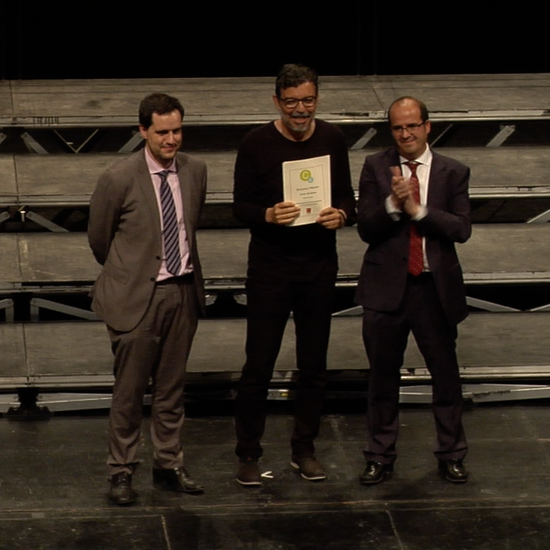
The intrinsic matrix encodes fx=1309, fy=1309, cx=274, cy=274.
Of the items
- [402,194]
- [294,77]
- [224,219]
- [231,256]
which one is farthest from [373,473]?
[224,219]

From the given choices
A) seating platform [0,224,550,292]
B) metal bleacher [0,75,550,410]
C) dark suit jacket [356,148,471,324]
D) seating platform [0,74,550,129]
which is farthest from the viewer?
seating platform [0,74,550,129]

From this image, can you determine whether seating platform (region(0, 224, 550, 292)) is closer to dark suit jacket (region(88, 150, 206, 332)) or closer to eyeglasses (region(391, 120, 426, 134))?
dark suit jacket (region(88, 150, 206, 332))

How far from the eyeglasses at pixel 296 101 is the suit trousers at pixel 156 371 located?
32.9 inches

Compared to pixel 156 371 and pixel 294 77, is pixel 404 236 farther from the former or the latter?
pixel 156 371

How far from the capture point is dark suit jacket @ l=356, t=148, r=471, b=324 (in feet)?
17.5

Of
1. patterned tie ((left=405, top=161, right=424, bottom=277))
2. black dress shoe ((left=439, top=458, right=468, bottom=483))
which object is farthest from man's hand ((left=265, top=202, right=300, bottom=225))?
black dress shoe ((left=439, top=458, right=468, bottom=483))

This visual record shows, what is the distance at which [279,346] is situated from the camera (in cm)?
549

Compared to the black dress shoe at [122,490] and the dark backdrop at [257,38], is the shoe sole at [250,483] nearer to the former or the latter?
the black dress shoe at [122,490]

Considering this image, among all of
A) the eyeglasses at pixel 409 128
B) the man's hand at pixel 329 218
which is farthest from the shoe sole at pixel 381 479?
the eyeglasses at pixel 409 128

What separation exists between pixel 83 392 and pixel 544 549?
106 inches

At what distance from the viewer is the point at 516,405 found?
6.61 metres

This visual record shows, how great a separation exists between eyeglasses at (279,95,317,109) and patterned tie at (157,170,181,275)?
1.81 feet

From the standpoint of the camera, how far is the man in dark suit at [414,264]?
528 cm

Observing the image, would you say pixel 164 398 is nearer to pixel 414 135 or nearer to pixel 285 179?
pixel 285 179
